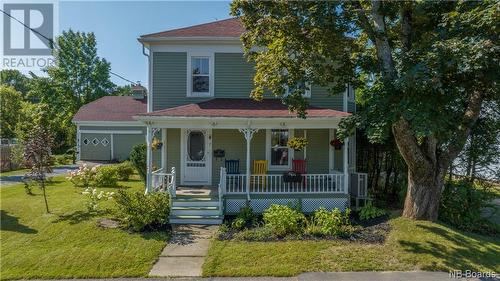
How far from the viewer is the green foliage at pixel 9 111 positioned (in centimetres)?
3094

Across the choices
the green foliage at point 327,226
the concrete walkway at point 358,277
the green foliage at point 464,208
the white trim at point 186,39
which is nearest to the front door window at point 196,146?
the white trim at point 186,39

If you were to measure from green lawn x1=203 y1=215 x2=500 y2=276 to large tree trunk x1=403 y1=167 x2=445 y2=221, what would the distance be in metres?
0.79

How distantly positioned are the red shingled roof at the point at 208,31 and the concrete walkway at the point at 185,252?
295 inches

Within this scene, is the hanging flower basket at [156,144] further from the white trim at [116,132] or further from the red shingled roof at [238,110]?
the white trim at [116,132]

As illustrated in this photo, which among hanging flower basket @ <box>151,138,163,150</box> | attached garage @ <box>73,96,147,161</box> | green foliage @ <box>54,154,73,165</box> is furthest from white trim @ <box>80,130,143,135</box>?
hanging flower basket @ <box>151,138,163,150</box>

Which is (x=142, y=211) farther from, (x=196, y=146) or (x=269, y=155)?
(x=269, y=155)

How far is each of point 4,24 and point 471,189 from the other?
18.4 m

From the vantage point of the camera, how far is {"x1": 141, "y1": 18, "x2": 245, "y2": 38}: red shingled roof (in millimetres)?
12219

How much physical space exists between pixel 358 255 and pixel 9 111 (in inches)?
1477

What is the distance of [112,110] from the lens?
1067 inches

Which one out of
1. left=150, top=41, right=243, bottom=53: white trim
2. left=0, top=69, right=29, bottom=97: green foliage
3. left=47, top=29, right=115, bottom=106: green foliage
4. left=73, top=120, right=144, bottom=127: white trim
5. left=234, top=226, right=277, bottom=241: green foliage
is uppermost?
left=0, top=69, right=29, bottom=97: green foliage

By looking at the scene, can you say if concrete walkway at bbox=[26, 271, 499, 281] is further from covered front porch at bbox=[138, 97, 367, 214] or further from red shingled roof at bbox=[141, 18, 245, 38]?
red shingled roof at bbox=[141, 18, 245, 38]

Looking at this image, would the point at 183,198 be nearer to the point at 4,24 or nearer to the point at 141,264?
the point at 141,264

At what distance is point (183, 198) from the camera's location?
10078 millimetres
